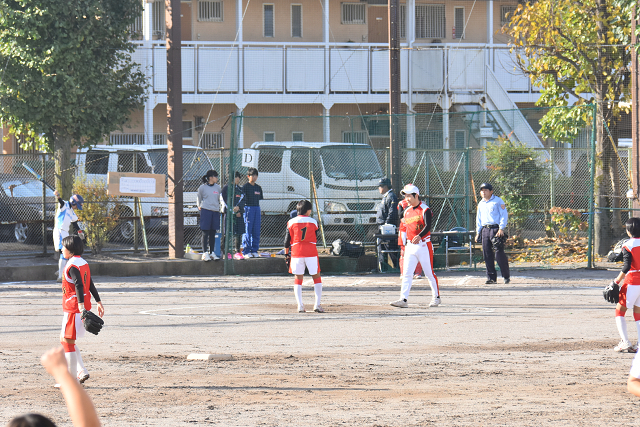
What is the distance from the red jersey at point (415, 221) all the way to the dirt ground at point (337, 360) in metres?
1.06

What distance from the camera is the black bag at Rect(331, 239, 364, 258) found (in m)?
16.6

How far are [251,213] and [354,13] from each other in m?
16.0

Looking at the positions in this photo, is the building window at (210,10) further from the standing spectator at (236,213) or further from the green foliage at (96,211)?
the standing spectator at (236,213)

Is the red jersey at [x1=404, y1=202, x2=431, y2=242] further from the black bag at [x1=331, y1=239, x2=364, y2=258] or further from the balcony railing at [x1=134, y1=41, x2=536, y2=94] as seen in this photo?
the balcony railing at [x1=134, y1=41, x2=536, y2=94]

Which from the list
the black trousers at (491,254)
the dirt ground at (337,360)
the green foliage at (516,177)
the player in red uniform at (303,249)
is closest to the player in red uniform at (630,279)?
the dirt ground at (337,360)

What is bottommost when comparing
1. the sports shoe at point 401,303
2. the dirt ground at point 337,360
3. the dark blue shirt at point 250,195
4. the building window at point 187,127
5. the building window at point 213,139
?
the dirt ground at point 337,360

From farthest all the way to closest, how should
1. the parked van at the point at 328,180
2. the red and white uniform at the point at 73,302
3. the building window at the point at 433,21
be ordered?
the building window at the point at 433,21, the parked van at the point at 328,180, the red and white uniform at the point at 73,302

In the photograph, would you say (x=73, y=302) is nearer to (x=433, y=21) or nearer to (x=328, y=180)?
(x=328, y=180)

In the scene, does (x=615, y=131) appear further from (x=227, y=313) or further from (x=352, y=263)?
(x=227, y=313)

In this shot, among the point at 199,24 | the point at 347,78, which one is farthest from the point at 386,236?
the point at 199,24

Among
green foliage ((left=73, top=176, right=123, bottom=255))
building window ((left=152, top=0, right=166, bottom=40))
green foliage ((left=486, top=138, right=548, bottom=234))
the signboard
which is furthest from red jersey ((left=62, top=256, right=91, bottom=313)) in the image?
building window ((left=152, top=0, right=166, bottom=40))

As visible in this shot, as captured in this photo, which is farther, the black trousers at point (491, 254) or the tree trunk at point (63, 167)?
the tree trunk at point (63, 167)

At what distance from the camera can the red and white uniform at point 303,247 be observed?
38.1 ft

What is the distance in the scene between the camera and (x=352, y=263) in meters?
16.7
